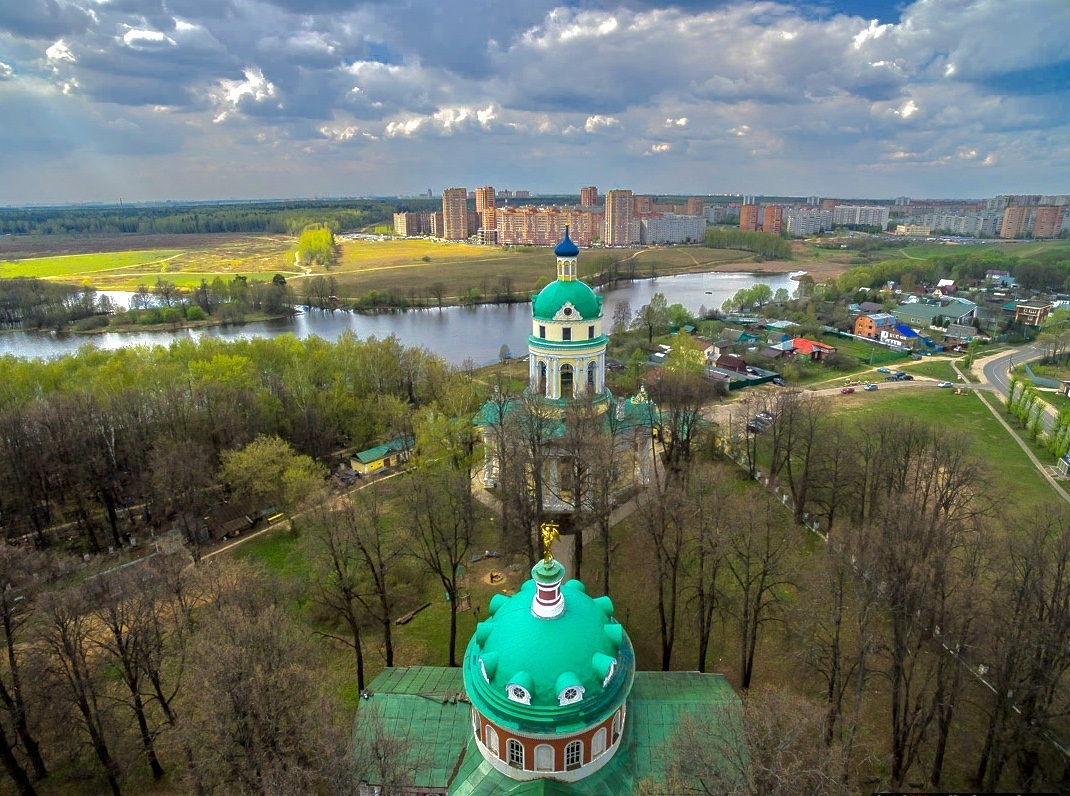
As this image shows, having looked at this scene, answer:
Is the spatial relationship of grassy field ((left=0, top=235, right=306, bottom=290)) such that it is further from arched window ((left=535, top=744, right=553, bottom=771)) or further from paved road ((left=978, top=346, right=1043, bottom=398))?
paved road ((left=978, top=346, right=1043, bottom=398))

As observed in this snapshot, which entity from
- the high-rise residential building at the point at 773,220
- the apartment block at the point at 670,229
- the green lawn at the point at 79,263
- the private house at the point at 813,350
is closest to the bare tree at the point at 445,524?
the private house at the point at 813,350

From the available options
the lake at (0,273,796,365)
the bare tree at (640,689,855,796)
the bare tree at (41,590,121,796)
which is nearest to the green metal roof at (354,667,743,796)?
the bare tree at (640,689,855,796)

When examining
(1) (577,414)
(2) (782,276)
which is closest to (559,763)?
(1) (577,414)

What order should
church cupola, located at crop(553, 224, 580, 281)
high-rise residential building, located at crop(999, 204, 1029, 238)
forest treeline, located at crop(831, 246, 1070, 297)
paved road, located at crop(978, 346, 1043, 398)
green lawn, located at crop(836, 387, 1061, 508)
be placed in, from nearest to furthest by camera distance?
church cupola, located at crop(553, 224, 580, 281)
green lawn, located at crop(836, 387, 1061, 508)
paved road, located at crop(978, 346, 1043, 398)
forest treeline, located at crop(831, 246, 1070, 297)
high-rise residential building, located at crop(999, 204, 1029, 238)

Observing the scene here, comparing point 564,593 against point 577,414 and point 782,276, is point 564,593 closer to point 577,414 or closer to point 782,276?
point 577,414

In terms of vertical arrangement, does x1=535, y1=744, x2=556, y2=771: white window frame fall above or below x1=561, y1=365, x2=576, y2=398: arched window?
below

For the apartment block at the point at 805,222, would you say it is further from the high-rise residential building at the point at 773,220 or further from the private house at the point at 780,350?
the private house at the point at 780,350
